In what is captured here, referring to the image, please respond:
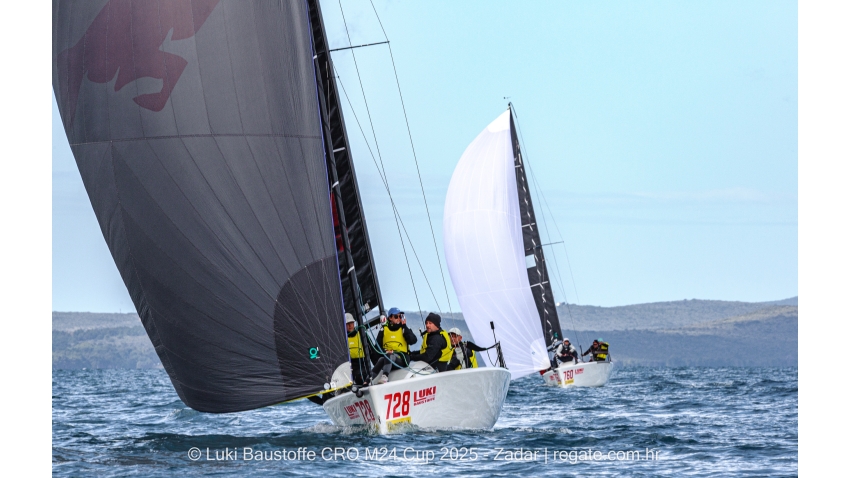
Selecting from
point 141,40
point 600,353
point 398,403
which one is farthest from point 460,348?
point 600,353

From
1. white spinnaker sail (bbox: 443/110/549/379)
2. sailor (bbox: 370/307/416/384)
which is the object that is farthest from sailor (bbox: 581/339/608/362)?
sailor (bbox: 370/307/416/384)

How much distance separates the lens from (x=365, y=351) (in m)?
11.5

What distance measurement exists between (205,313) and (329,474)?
247 centimetres

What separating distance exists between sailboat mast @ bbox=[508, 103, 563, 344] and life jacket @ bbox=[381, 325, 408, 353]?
14.4 metres

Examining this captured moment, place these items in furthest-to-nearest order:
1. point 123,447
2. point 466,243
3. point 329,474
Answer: point 466,243, point 123,447, point 329,474

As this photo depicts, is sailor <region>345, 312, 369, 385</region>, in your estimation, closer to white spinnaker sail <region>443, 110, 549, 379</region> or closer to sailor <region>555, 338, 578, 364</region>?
white spinnaker sail <region>443, 110, 549, 379</region>

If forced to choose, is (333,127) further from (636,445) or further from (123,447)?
(636,445)

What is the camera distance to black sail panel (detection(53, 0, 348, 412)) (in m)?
10.1

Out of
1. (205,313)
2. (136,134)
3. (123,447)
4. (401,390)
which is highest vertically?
(136,134)

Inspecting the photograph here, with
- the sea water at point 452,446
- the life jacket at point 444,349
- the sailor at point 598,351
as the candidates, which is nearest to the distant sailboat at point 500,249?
the sailor at point 598,351

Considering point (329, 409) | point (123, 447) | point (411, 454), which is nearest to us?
point (411, 454)

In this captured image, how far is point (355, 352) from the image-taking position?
1168cm

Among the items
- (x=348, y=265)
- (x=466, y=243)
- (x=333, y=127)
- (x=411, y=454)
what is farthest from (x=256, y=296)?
(x=466, y=243)

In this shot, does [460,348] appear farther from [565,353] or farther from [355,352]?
[565,353]
